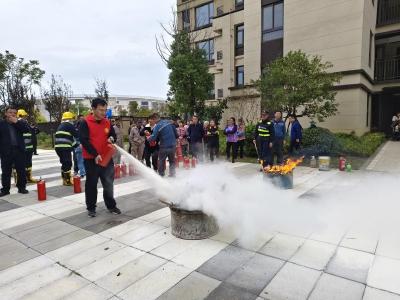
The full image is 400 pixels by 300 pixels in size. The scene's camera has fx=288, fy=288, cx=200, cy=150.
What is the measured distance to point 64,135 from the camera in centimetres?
750

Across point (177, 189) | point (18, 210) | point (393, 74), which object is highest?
point (393, 74)

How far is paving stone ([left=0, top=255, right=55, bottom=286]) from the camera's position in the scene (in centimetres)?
324

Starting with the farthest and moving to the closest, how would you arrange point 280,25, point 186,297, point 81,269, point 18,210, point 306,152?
point 280,25 → point 306,152 → point 18,210 → point 81,269 → point 186,297

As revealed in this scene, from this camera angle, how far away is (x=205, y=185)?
4.44 meters

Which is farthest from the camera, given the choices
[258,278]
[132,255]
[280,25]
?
[280,25]

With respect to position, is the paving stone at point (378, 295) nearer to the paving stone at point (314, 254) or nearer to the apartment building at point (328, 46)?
the paving stone at point (314, 254)

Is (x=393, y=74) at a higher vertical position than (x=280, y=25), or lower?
lower

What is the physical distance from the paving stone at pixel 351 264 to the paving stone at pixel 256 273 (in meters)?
0.61

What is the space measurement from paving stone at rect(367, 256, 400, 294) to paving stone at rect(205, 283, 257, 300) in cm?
130

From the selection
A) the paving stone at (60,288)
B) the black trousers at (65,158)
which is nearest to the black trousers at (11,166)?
the black trousers at (65,158)

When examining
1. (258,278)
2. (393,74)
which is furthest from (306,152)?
(393,74)

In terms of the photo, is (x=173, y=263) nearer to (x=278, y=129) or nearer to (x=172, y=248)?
(x=172, y=248)

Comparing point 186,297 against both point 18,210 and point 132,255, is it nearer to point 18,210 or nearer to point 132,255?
point 132,255

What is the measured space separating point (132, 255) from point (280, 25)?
1921 centimetres
